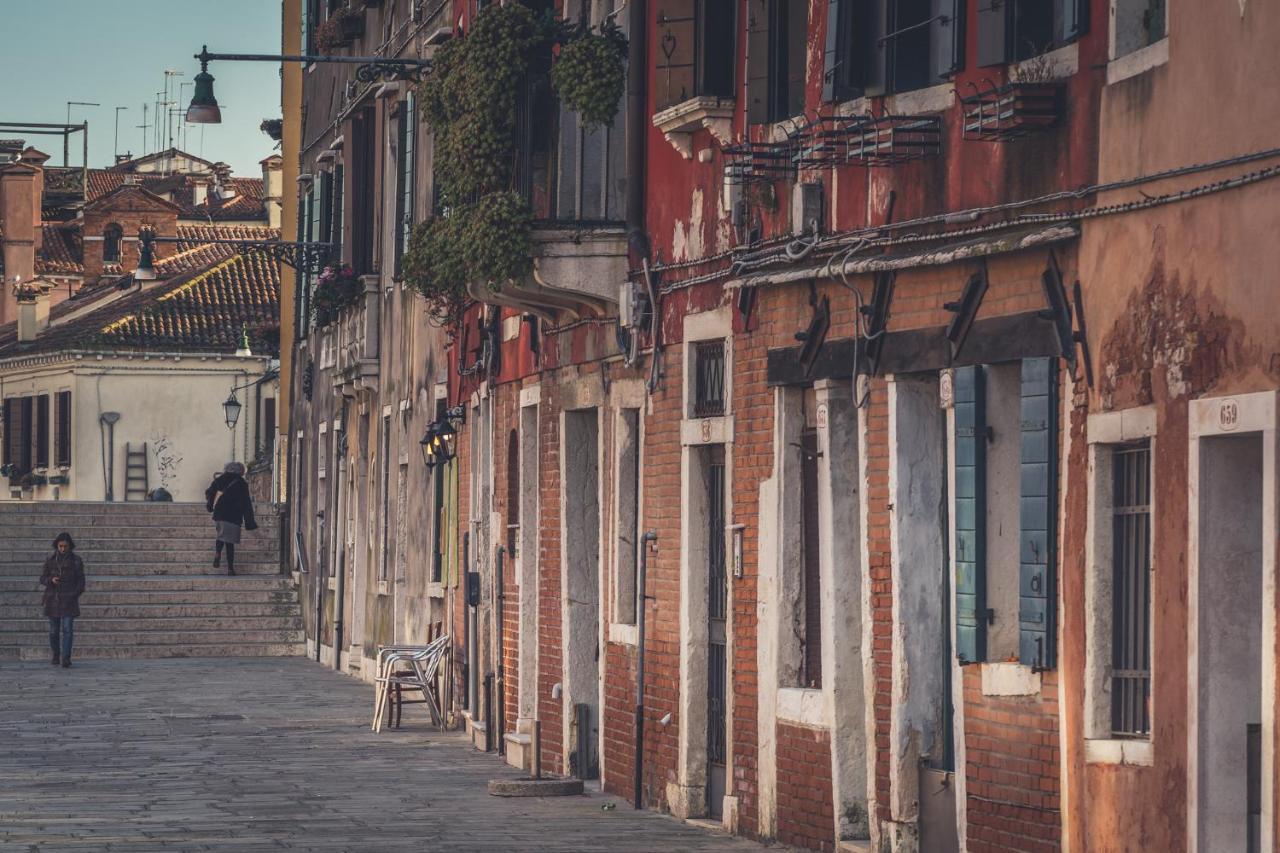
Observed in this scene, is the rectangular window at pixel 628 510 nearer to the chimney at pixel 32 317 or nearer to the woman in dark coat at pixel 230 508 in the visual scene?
the woman in dark coat at pixel 230 508

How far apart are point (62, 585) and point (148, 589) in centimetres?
446

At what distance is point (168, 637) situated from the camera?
121 ft

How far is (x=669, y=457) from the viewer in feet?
55.5

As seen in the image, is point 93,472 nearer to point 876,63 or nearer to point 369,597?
point 369,597

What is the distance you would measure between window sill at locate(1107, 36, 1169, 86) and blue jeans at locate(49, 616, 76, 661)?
24.7 metres

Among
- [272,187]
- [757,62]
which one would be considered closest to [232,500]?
[757,62]

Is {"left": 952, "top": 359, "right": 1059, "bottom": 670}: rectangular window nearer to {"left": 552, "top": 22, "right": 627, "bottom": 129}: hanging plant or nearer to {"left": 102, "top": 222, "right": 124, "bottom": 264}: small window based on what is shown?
{"left": 552, "top": 22, "right": 627, "bottom": 129}: hanging plant

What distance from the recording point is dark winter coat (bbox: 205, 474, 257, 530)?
4009 cm

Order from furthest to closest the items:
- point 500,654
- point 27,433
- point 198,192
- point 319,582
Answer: point 198,192 → point 27,433 → point 319,582 → point 500,654

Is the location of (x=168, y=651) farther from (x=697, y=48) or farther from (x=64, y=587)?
(x=697, y=48)

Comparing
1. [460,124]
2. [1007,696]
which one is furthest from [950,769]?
[460,124]

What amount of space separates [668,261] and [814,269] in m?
3.15

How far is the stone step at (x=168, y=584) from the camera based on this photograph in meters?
38.0

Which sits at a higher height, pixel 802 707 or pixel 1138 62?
pixel 1138 62
